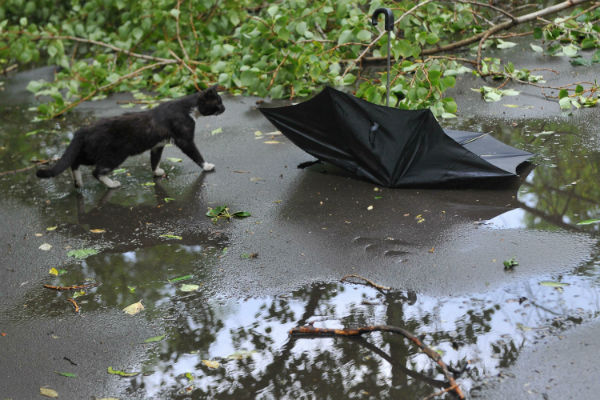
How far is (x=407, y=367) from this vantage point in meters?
3.27

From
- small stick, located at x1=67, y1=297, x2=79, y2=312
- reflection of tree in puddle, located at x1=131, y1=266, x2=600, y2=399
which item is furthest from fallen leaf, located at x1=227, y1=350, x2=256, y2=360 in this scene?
small stick, located at x1=67, y1=297, x2=79, y2=312

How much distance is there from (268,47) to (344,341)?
538 centimetres

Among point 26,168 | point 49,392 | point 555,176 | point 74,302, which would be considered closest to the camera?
point 49,392

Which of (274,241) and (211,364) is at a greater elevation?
(211,364)

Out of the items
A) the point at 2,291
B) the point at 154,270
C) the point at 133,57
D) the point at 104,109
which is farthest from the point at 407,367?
the point at 133,57

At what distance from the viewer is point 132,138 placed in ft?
20.1

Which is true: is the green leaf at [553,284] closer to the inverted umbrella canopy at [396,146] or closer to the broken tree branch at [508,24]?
the inverted umbrella canopy at [396,146]

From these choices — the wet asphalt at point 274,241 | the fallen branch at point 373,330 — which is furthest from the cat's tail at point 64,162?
the fallen branch at point 373,330

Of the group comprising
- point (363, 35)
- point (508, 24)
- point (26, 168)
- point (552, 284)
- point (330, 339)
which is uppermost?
point (363, 35)

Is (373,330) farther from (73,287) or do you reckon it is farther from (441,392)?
(73,287)

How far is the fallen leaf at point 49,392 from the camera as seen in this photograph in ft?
10.7

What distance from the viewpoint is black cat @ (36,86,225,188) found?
6012 millimetres

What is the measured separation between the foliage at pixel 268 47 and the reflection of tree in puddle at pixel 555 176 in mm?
869

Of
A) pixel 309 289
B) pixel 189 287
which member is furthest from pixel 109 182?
pixel 309 289
